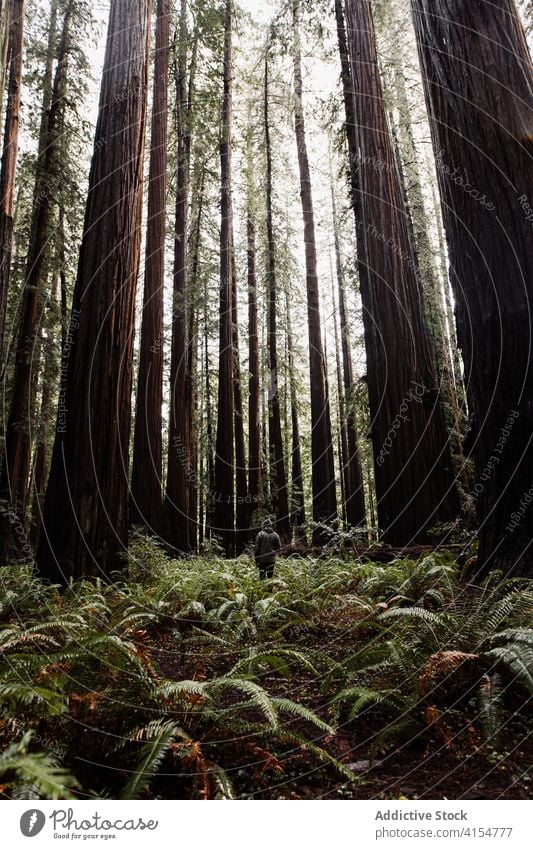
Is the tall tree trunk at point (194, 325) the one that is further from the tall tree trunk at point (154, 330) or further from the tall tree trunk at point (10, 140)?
the tall tree trunk at point (10, 140)

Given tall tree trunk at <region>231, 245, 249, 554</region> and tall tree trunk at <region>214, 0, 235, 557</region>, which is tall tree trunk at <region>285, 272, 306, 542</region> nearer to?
tall tree trunk at <region>231, 245, 249, 554</region>

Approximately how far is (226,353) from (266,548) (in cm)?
890

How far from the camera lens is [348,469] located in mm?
23328

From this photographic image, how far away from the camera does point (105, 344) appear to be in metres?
5.86

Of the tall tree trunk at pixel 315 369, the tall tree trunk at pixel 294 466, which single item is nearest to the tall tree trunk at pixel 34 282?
the tall tree trunk at pixel 315 369

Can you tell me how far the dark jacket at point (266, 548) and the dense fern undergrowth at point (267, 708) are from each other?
3478mm

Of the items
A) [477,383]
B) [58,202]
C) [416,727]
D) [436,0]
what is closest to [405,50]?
[58,202]

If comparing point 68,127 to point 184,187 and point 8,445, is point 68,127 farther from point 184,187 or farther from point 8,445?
point 8,445

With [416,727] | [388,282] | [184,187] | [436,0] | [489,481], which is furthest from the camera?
[184,187]

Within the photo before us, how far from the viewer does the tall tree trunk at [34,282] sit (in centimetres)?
1074

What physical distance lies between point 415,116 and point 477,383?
15305 mm

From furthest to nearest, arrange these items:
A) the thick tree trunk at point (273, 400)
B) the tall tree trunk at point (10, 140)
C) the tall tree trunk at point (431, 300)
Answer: the thick tree trunk at point (273, 400) → the tall tree trunk at point (10, 140) → the tall tree trunk at point (431, 300)

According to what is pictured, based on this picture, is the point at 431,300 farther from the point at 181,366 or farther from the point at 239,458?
the point at 239,458

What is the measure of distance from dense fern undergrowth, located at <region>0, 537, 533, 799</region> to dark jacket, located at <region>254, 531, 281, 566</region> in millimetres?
3478
